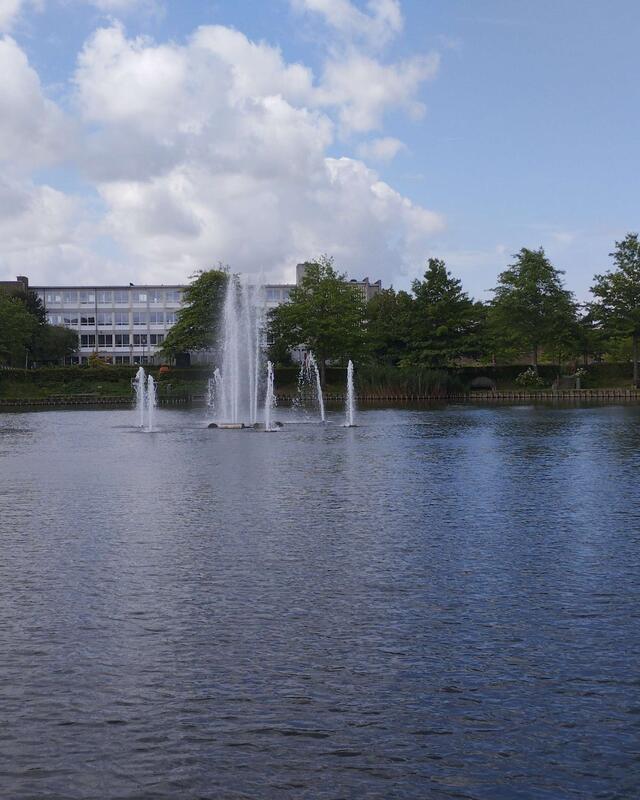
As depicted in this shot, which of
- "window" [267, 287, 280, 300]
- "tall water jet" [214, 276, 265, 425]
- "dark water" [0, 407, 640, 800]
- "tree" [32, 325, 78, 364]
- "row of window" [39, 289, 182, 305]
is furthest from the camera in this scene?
"window" [267, 287, 280, 300]

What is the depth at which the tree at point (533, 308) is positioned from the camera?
10019cm

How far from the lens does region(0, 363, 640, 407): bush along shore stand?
3671 inches

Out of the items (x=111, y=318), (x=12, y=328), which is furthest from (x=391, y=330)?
(x=111, y=318)

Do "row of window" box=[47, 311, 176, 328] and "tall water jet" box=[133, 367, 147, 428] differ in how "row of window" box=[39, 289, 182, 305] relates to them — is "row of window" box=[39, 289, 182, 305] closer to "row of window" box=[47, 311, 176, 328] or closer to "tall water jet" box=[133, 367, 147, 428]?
"row of window" box=[47, 311, 176, 328]

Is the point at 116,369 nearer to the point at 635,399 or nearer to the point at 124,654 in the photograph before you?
the point at 635,399

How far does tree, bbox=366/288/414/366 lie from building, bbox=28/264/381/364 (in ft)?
157

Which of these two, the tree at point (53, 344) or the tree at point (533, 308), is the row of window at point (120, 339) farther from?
the tree at point (533, 308)

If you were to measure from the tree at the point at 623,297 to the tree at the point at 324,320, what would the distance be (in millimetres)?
27798

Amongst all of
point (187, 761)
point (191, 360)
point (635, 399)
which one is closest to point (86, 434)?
point (187, 761)

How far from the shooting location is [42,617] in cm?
1202

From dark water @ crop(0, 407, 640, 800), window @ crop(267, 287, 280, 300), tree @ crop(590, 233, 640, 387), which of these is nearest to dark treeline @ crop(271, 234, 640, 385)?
tree @ crop(590, 233, 640, 387)

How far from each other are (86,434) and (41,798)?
41.6 metres

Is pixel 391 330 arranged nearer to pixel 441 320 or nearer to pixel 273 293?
pixel 441 320

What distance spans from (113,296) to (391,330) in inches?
2905
